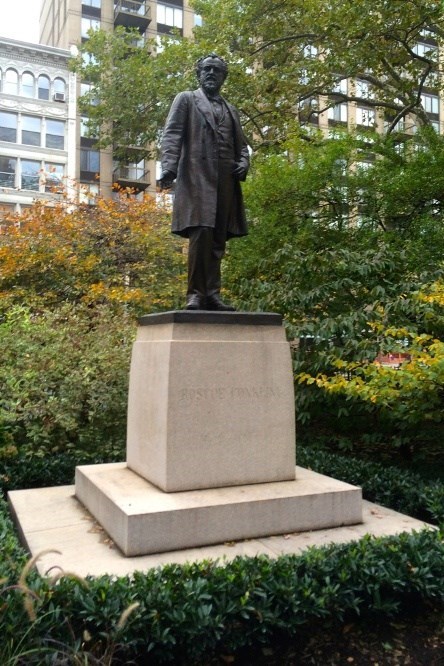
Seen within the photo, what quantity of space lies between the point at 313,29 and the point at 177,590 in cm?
1507

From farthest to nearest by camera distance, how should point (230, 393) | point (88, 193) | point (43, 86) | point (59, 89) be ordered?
point (59, 89) → point (43, 86) → point (88, 193) → point (230, 393)

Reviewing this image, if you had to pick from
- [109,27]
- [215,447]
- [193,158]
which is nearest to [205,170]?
[193,158]

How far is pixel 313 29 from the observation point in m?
14.9

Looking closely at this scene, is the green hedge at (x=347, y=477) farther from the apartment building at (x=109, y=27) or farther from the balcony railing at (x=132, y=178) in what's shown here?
the balcony railing at (x=132, y=178)

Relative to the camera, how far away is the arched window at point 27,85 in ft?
129

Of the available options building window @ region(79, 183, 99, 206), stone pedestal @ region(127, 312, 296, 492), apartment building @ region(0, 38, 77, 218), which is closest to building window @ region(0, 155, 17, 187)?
apartment building @ region(0, 38, 77, 218)

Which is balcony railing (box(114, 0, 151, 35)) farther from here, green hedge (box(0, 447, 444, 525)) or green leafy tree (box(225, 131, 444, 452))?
green hedge (box(0, 447, 444, 525))

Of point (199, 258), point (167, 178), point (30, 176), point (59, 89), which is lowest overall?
point (199, 258)

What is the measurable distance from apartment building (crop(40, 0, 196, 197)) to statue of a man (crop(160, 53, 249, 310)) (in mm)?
37418

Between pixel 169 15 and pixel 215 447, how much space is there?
48.7 meters

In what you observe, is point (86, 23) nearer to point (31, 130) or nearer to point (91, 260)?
point (31, 130)

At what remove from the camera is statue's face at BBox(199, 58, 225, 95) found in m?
5.69

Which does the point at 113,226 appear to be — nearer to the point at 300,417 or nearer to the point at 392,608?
the point at 300,417

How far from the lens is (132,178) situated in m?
44.1
